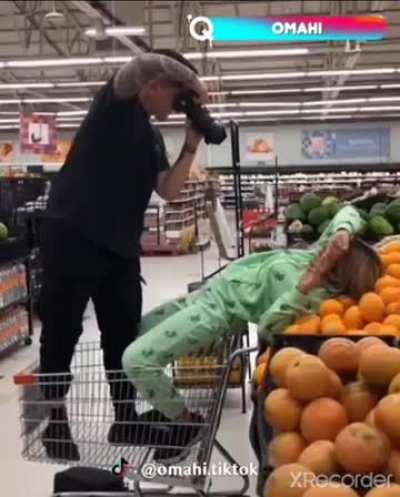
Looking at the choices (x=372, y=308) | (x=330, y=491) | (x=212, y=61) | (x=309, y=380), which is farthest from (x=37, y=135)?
(x=330, y=491)

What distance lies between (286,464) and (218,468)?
175 cm

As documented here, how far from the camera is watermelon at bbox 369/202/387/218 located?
396 centimetres

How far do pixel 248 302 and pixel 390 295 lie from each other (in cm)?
49

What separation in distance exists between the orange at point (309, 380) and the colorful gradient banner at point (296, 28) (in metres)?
7.68

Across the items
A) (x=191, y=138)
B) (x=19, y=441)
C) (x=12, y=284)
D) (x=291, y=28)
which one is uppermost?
(x=291, y=28)

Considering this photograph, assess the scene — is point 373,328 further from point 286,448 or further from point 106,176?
point 106,176

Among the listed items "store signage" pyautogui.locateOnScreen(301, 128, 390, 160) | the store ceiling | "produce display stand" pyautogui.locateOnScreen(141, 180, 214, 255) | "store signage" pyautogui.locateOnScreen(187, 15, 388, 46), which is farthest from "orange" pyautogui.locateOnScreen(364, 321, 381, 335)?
"store signage" pyautogui.locateOnScreen(301, 128, 390, 160)

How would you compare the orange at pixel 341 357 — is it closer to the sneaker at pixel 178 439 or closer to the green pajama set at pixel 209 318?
the green pajama set at pixel 209 318

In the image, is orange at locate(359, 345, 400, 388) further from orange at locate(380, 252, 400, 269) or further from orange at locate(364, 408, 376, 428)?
orange at locate(380, 252, 400, 269)

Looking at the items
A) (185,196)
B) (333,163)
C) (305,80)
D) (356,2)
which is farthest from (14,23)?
(333,163)

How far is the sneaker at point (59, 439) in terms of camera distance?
2.51 meters

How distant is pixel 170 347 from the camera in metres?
2.40

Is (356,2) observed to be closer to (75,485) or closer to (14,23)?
(14,23)

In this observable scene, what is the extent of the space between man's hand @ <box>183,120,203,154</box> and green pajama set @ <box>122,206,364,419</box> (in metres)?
0.60
